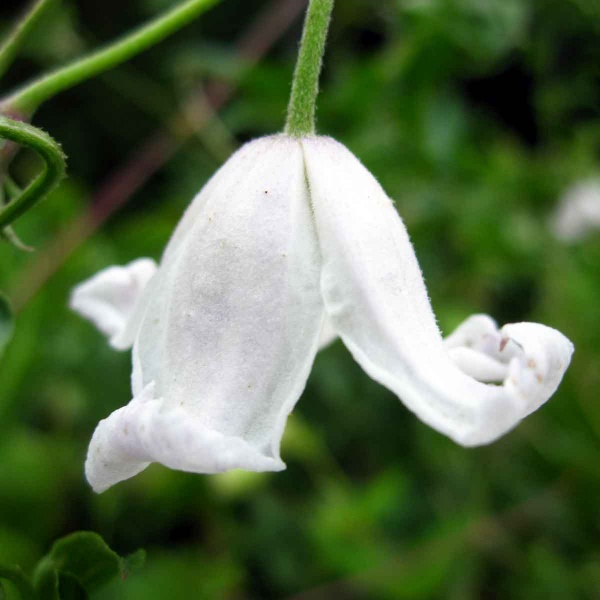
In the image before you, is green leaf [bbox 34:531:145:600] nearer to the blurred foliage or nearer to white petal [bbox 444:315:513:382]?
white petal [bbox 444:315:513:382]

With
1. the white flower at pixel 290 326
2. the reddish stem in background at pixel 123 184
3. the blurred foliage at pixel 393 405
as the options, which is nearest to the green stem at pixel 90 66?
the white flower at pixel 290 326

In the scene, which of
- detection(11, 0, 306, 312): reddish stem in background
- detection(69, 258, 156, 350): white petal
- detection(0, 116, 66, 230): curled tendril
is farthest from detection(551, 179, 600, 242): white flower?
detection(0, 116, 66, 230): curled tendril

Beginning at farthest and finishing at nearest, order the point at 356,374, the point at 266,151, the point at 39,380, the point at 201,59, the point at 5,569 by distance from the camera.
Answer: the point at 201,59
the point at 356,374
the point at 39,380
the point at 266,151
the point at 5,569

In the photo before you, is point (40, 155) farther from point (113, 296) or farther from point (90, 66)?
point (113, 296)

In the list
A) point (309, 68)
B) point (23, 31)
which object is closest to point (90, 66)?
point (23, 31)

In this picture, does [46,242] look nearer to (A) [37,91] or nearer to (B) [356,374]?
(B) [356,374]

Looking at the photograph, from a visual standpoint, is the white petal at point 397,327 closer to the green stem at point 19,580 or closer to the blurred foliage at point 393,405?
the green stem at point 19,580

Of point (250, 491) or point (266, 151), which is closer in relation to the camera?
point (266, 151)

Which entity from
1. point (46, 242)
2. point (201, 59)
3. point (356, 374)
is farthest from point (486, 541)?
point (201, 59)
